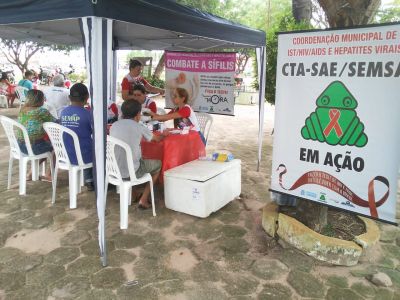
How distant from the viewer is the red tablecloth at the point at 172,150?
3924 mm

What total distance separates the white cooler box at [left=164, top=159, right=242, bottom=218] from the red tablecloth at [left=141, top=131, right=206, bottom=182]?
0.14 metres

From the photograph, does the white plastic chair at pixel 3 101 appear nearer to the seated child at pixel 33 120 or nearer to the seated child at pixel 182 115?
the seated child at pixel 33 120

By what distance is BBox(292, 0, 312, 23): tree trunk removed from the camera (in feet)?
23.3

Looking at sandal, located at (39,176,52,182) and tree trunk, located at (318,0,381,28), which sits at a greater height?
tree trunk, located at (318,0,381,28)

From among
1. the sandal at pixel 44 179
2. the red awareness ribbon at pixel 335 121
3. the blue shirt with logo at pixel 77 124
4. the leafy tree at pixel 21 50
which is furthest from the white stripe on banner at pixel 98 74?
the leafy tree at pixel 21 50

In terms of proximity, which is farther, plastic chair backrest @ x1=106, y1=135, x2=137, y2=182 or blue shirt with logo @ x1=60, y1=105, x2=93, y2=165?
blue shirt with logo @ x1=60, y1=105, x2=93, y2=165

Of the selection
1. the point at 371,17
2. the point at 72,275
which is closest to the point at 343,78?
the point at 371,17

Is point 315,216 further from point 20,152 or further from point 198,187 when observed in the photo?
point 20,152

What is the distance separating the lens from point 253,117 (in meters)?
11.1

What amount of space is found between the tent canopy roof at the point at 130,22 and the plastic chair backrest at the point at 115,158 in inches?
42.2

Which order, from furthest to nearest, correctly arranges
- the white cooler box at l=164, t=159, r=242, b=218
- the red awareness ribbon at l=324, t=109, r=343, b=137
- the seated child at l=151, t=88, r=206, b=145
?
the seated child at l=151, t=88, r=206, b=145, the white cooler box at l=164, t=159, r=242, b=218, the red awareness ribbon at l=324, t=109, r=343, b=137

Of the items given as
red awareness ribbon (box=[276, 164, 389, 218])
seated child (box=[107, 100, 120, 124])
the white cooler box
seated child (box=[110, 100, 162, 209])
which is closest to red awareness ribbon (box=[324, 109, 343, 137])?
red awareness ribbon (box=[276, 164, 389, 218])

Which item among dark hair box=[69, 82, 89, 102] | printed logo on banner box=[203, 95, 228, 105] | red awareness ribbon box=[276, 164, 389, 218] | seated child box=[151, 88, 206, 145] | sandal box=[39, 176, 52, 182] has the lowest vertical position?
sandal box=[39, 176, 52, 182]

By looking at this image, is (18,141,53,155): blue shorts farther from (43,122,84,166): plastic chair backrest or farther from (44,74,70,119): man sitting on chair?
(44,74,70,119): man sitting on chair
